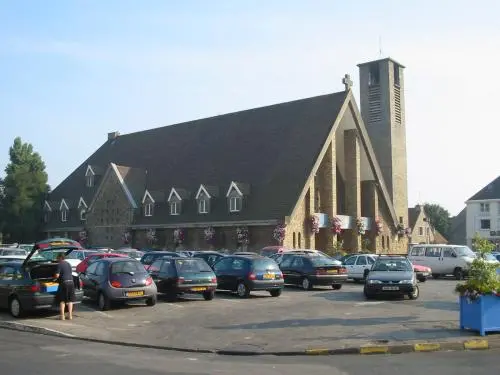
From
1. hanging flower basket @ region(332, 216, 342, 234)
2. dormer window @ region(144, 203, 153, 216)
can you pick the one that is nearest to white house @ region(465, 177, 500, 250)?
hanging flower basket @ region(332, 216, 342, 234)

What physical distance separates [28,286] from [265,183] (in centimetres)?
2927

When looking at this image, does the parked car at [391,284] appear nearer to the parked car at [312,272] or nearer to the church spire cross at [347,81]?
the parked car at [312,272]

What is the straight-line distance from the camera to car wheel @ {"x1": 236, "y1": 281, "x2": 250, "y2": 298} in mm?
21641

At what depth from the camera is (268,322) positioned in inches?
611

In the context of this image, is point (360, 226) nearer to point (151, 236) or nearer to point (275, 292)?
point (151, 236)

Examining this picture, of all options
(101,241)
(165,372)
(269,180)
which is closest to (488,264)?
(165,372)

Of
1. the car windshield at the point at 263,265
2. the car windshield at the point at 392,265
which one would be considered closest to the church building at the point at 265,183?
the car windshield at the point at 392,265

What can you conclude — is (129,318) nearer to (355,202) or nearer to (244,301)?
(244,301)

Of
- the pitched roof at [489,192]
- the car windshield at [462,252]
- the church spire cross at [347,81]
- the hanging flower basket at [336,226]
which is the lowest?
the car windshield at [462,252]

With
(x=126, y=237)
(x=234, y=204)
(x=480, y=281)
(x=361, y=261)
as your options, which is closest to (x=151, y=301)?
(x=480, y=281)

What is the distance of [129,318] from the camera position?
16.5 metres

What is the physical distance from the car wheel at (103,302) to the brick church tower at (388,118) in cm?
4019

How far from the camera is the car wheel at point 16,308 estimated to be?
16.2 m

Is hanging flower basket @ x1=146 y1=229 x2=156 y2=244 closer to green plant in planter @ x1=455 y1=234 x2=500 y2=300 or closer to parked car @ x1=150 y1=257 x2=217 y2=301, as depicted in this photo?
parked car @ x1=150 y1=257 x2=217 y2=301
